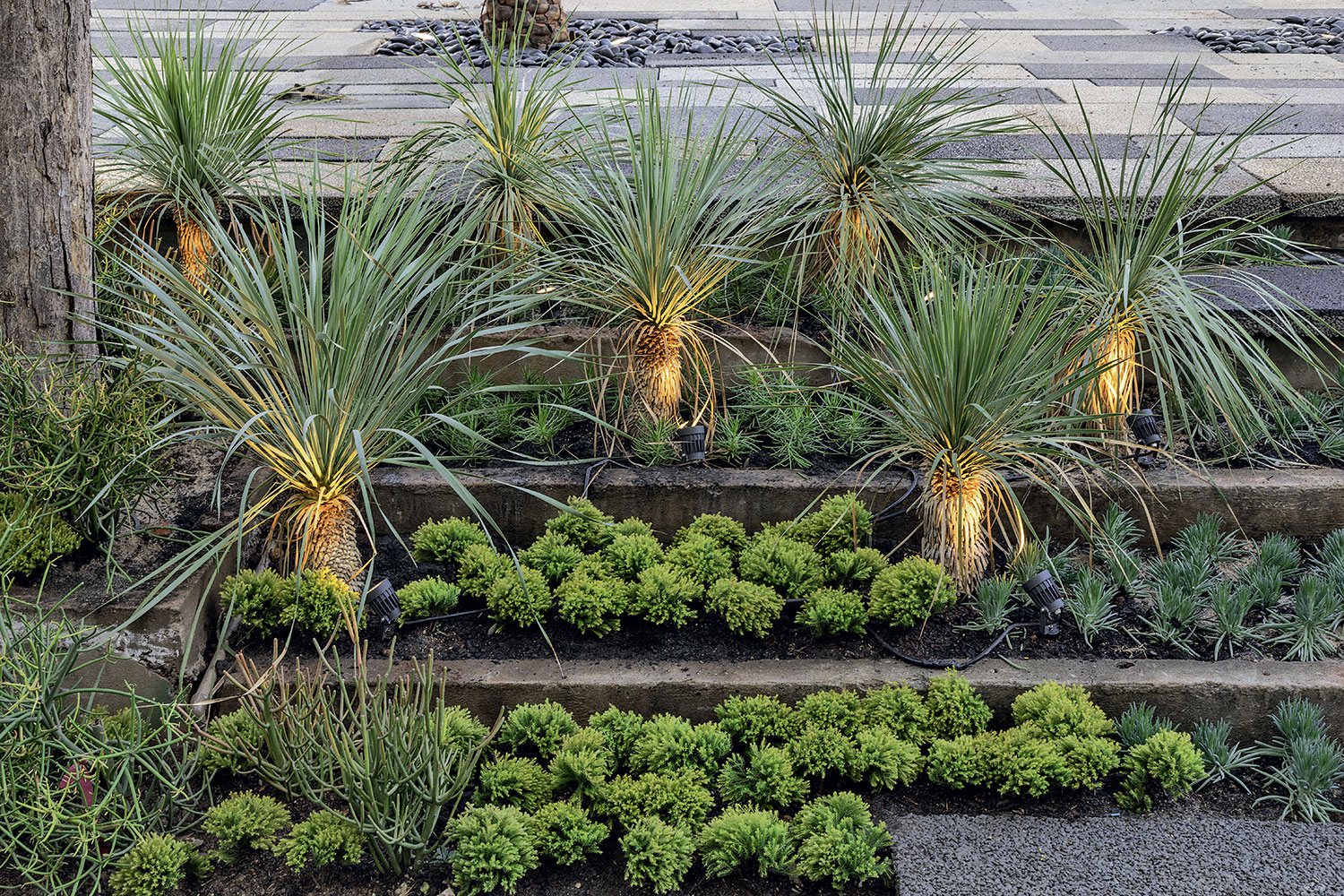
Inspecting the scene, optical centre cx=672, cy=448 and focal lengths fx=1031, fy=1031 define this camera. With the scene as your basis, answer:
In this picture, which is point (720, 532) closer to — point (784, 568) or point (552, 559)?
point (784, 568)

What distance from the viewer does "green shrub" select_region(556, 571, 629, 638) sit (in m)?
2.66

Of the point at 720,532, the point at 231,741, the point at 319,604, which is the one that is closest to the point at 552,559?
the point at 720,532

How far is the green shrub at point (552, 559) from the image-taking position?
2820 mm

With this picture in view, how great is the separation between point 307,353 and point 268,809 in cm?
105

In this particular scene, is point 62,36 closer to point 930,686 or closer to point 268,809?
point 268,809

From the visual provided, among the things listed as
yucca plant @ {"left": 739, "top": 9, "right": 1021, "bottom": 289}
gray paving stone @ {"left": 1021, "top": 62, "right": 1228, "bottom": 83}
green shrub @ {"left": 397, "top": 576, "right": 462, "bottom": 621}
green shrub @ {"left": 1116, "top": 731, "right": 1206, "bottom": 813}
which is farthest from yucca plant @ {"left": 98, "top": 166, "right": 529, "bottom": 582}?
gray paving stone @ {"left": 1021, "top": 62, "right": 1228, "bottom": 83}

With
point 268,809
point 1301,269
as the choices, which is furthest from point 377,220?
point 1301,269

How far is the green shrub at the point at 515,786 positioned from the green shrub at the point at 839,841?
1.82 ft

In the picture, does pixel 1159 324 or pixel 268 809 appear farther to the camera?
pixel 1159 324

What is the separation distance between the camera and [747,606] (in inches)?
104

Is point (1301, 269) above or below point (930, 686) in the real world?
above

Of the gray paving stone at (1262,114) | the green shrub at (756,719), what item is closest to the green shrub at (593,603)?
the green shrub at (756,719)

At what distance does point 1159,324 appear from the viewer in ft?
9.51

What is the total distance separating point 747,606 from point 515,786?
2.41 feet
